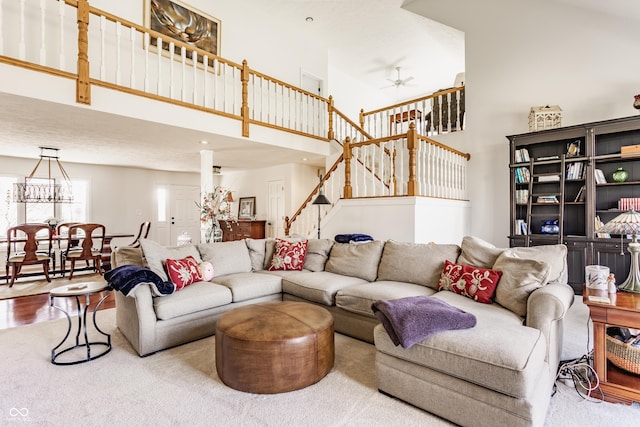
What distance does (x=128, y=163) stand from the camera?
7621 millimetres

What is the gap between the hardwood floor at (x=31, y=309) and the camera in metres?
3.58

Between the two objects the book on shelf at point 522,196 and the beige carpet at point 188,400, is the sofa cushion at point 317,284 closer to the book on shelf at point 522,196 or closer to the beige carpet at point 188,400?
the beige carpet at point 188,400

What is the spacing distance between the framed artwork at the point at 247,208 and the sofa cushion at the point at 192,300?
5.62 m

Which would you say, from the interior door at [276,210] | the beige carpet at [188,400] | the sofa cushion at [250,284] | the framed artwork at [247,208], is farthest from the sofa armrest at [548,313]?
the framed artwork at [247,208]

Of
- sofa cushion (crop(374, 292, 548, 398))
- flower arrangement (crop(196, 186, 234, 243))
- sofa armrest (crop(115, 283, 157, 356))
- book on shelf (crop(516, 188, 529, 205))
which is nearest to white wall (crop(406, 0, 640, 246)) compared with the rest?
book on shelf (crop(516, 188, 529, 205))

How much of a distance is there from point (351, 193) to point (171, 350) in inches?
141

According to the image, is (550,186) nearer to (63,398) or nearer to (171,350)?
(171,350)

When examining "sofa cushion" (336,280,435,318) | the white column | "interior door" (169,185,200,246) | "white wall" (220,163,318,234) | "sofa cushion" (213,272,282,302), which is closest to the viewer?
"sofa cushion" (336,280,435,318)

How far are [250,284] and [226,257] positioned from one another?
0.63 metres

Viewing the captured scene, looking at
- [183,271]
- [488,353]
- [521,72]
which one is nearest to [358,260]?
[183,271]

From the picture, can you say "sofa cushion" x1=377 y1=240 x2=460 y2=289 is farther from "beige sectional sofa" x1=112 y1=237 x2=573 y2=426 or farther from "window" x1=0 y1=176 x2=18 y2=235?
"window" x1=0 y1=176 x2=18 y2=235

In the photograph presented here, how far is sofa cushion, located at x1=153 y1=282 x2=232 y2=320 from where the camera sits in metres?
2.74

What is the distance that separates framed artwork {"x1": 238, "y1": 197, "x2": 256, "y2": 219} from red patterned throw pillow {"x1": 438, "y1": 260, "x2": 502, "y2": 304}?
6626 mm

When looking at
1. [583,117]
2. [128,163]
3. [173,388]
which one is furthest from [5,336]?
[583,117]
